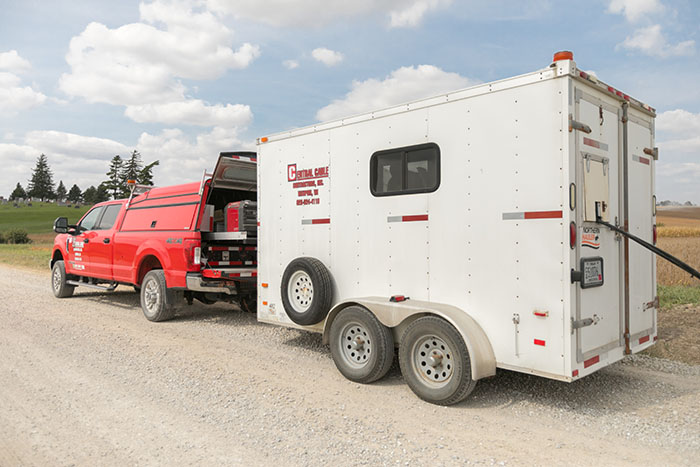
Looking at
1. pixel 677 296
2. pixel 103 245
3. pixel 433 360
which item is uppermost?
pixel 103 245

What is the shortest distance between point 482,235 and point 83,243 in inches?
355

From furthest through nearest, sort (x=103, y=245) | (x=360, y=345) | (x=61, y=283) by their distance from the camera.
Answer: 1. (x=61, y=283)
2. (x=103, y=245)
3. (x=360, y=345)

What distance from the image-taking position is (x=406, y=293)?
5.11 meters

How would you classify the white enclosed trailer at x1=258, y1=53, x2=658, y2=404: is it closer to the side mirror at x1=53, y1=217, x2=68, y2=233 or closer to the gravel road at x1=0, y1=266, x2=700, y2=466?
the gravel road at x1=0, y1=266, x2=700, y2=466

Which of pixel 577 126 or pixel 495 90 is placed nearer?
pixel 577 126

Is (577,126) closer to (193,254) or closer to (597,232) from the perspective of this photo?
(597,232)

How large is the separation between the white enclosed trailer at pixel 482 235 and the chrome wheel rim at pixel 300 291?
0.02 metres

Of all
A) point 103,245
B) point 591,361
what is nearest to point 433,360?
point 591,361

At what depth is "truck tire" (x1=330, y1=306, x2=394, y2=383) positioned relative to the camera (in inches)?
199

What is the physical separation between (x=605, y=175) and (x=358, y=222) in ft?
8.04

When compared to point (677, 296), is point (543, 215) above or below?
above

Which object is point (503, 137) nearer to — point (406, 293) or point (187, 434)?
point (406, 293)

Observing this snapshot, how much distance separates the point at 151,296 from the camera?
8555 millimetres

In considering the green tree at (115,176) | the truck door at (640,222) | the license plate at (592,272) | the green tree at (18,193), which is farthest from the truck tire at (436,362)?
the green tree at (18,193)
